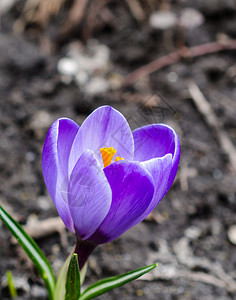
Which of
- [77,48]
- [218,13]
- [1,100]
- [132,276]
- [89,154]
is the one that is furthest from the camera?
[218,13]

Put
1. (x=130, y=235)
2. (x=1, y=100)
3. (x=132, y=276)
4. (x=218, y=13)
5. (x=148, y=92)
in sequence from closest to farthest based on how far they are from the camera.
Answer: (x=132, y=276), (x=130, y=235), (x=1, y=100), (x=148, y=92), (x=218, y=13)

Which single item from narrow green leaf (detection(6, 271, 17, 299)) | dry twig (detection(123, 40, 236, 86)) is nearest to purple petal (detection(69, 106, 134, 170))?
narrow green leaf (detection(6, 271, 17, 299))

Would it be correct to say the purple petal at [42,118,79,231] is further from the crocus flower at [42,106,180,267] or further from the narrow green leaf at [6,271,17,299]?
the narrow green leaf at [6,271,17,299]

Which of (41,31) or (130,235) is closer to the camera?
(130,235)

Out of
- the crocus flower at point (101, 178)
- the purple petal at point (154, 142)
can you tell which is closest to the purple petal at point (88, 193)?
the crocus flower at point (101, 178)

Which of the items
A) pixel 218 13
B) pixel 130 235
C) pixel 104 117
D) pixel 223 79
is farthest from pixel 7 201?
pixel 218 13

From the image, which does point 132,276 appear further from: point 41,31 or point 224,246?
point 41,31

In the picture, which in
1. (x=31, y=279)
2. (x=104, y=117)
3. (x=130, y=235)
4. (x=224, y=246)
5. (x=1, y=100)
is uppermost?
(x=104, y=117)
